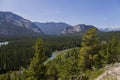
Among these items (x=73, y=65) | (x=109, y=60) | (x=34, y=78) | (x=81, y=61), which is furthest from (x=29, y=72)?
(x=109, y=60)

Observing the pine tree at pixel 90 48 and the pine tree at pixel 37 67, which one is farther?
the pine tree at pixel 90 48

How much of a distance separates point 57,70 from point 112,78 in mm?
45114

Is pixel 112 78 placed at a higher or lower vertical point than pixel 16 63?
higher

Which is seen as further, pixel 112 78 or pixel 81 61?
pixel 81 61

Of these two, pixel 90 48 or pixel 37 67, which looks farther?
pixel 90 48

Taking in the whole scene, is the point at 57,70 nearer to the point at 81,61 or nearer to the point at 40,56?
the point at 81,61

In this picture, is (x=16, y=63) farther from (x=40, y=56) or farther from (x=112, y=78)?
(x=112, y=78)

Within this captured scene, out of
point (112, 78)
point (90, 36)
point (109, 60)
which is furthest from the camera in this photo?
point (109, 60)

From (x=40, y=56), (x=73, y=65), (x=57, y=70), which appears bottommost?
(x=57, y=70)

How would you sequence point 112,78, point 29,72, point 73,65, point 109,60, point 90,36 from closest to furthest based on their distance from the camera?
point 112,78 < point 29,72 < point 90,36 < point 73,65 < point 109,60

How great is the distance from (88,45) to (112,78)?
2119cm

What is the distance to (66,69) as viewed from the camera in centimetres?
4731

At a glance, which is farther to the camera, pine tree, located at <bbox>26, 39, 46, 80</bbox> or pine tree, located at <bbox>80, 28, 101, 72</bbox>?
pine tree, located at <bbox>80, 28, 101, 72</bbox>

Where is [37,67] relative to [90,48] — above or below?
below
